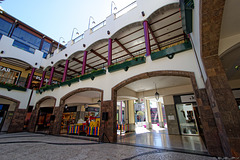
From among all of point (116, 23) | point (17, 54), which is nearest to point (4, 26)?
point (17, 54)

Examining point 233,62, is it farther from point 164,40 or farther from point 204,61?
point 164,40

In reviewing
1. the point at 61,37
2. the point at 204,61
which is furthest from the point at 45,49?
the point at 204,61

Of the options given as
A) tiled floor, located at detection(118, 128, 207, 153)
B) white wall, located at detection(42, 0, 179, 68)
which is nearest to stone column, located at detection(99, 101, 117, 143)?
tiled floor, located at detection(118, 128, 207, 153)

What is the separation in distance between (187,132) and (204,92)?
611cm

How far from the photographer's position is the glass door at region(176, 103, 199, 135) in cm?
822

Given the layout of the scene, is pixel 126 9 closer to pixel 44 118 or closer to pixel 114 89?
pixel 114 89

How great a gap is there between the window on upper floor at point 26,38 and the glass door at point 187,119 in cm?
1932

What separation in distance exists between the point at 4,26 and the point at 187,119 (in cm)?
2141

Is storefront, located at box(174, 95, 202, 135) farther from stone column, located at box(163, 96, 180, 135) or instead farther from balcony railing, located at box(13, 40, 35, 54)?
balcony railing, located at box(13, 40, 35, 54)

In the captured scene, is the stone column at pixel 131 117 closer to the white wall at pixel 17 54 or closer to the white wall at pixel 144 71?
the white wall at pixel 144 71

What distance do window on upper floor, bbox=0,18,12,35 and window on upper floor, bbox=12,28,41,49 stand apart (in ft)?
2.15

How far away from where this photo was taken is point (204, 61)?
10.7ft

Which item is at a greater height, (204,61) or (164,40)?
(164,40)

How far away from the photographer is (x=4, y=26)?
1211 centimetres
